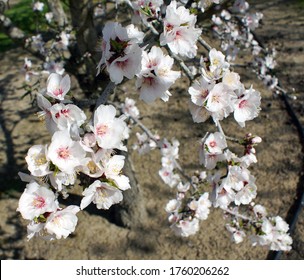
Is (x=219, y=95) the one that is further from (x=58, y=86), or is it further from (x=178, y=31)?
(x=58, y=86)

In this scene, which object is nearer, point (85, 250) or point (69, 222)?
point (69, 222)

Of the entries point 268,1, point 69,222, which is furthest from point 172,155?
point 268,1

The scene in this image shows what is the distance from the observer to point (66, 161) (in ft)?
4.79

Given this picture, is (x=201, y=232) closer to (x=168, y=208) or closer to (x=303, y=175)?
(x=168, y=208)

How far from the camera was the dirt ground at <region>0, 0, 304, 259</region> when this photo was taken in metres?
3.87

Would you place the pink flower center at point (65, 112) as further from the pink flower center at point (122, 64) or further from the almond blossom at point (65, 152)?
the pink flower center at point (122, 64)

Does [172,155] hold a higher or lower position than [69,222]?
lower

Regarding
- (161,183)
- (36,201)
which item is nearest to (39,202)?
(36,201)

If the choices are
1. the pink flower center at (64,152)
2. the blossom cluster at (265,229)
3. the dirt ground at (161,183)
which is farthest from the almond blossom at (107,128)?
the dirt ground at (161,183)

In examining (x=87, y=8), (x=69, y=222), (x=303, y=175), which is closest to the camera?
(x=69, y=222)

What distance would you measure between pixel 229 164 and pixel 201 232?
7.29 ft

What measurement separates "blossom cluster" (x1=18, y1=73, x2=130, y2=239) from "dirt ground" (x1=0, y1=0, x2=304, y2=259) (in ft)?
7.79

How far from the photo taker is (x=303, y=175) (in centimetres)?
442

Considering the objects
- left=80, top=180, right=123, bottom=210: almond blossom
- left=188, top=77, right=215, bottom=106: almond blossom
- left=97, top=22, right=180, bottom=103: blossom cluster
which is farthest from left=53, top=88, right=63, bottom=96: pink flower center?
left=188, top=77, right=215, bottom=106: almond blossom
